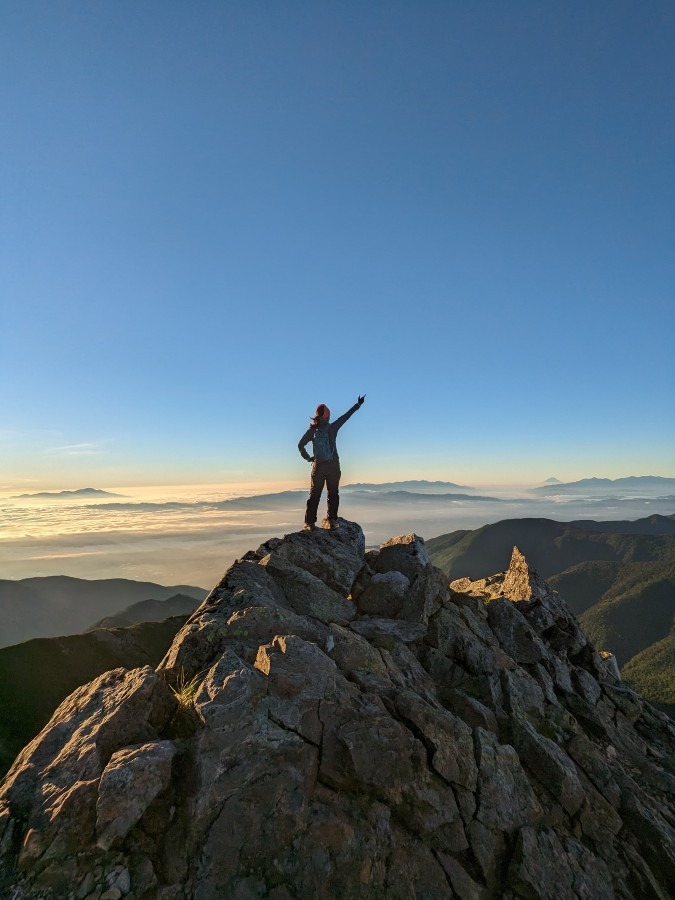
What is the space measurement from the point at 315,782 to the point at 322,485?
47.9ft

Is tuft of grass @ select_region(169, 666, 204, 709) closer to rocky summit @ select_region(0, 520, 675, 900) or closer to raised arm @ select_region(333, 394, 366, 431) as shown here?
rocky summit @ select_region(0, 520, 675, 900)

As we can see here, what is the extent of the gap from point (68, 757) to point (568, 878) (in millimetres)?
11547

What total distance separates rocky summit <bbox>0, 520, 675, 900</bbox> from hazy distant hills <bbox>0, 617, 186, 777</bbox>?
3034 centimetres

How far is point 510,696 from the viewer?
1605cm

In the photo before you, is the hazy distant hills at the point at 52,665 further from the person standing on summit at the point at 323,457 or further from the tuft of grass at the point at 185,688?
the tuft of grass at the point at 185,688

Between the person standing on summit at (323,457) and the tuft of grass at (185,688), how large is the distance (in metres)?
11.2

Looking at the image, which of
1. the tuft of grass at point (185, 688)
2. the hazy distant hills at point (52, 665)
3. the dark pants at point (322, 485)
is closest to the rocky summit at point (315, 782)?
the tuft of grass at point (185, 688)

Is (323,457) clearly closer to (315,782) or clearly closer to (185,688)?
(185,688)

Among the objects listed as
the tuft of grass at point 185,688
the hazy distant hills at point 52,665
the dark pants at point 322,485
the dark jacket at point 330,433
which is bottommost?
the hazy distant hills at point 52,665

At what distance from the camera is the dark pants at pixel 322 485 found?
23.4 meters

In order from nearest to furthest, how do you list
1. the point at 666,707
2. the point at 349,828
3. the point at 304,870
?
the point at 304,870
the point at 349,828
the point at 666,707

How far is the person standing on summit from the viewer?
23.1 meters

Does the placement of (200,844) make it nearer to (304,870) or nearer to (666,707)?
(304,870)

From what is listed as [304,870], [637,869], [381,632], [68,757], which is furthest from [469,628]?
[68,757]
